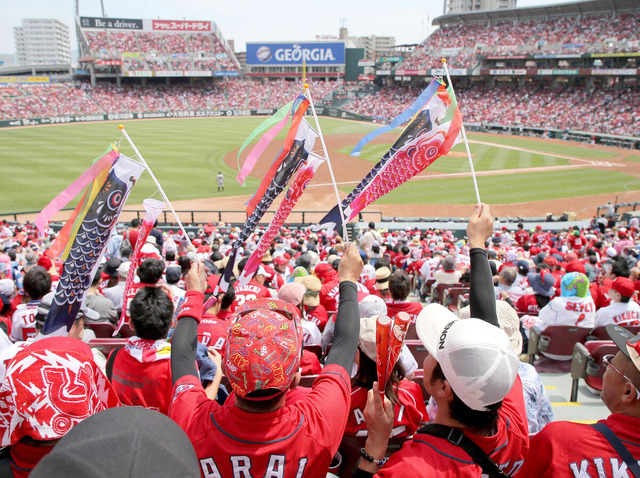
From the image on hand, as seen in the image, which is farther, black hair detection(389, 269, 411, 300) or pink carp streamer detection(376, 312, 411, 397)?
black hair detection(389, 269, 411, 300)

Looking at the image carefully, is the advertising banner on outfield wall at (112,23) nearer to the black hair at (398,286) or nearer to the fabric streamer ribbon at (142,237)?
the fabric streamer ribbon at (142,237)

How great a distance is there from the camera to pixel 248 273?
621 centimetres

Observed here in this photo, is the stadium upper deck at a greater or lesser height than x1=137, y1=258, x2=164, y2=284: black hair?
greater

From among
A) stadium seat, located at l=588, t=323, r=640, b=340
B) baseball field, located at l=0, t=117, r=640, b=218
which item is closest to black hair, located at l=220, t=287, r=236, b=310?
stadium seat, located at l=588, t=323, r=640, b=340

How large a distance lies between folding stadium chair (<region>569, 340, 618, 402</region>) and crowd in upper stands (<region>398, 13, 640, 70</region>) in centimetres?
5794

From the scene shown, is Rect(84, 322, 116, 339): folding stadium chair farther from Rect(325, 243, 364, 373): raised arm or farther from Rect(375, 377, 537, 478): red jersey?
Rect(375, 377, 537, 478): red jersey

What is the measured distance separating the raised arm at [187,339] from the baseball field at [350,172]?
2259 cm

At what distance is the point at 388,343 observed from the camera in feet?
7.10

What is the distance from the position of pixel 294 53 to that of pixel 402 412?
9153cm

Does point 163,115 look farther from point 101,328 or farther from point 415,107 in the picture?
point 101,328

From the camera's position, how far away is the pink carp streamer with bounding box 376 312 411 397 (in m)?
2.11

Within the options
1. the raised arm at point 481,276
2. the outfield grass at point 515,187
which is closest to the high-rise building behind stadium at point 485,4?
the outfield grass at point 515,187

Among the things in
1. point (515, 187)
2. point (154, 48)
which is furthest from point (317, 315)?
point (154, 48)

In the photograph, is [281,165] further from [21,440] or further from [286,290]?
[21,440]
